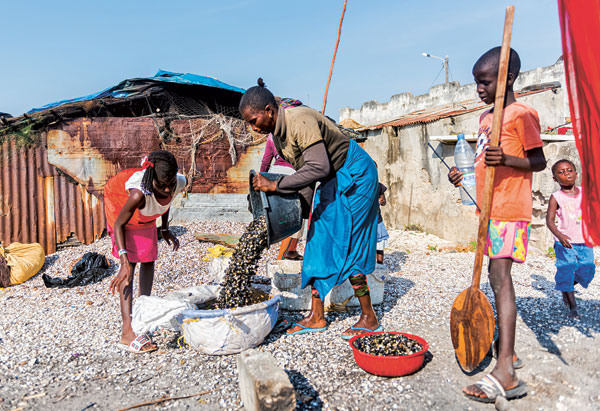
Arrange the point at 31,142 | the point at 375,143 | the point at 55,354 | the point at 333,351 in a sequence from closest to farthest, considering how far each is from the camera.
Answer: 1. the point at 333,351
2. the point at 55,354
3. the point at 31,142
4. the point at 375,143

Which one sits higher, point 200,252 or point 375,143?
point 375,143

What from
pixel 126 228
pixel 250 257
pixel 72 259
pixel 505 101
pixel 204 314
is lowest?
pixel 72 259

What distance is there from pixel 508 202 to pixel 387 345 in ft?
4.09

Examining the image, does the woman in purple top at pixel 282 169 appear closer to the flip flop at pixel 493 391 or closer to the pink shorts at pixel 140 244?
the pink shorts at pixel 140 244

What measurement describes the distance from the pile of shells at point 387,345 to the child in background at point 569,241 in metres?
2.01

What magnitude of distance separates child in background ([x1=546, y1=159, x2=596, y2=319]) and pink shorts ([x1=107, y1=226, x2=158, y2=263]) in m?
3.80

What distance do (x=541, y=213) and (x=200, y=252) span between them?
597 centimetres

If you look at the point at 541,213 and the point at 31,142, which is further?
the point at 31,142

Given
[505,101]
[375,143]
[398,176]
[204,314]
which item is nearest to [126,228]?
[204,314]

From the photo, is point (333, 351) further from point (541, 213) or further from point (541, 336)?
point (541, 213)

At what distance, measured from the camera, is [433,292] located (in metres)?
5.04

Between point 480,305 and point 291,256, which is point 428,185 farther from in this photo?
point 480,305

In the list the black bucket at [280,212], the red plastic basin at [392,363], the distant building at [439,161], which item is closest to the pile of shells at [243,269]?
the black bucket at [280,212]

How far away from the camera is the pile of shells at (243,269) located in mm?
3568
